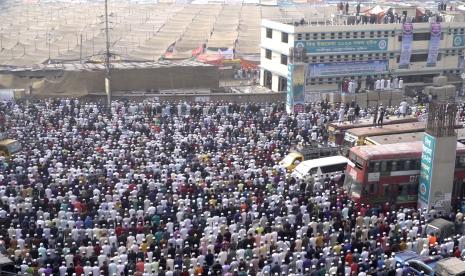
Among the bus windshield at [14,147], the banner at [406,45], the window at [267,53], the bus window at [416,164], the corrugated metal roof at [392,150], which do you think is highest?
the banner at [406,45]

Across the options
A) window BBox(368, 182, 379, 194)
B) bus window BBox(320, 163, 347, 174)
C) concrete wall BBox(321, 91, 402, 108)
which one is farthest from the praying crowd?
concrete wall BBox(321, 91, 402, 108)

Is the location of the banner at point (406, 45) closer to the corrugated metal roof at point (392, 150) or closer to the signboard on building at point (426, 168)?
the corrugated metal roof at point (392, 150)

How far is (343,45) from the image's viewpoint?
31469mm

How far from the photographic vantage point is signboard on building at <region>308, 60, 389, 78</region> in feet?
103

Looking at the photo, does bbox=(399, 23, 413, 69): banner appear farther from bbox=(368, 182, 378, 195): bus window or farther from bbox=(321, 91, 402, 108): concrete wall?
bbox=(368, 182, 378, 195): bus window

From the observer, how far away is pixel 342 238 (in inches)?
559

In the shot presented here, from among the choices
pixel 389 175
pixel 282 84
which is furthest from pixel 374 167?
pixel 282 84

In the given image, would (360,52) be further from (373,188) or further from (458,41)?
(373,188)

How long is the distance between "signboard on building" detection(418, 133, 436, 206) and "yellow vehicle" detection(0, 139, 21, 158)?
1244 centimetres

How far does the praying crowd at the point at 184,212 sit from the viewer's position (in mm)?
12867

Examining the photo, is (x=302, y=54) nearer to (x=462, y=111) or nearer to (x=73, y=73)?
(x=462, y=111)

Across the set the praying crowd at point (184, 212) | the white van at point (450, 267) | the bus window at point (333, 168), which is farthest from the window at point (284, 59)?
the white van at point (450, 267)

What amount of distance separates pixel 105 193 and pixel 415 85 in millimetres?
22219

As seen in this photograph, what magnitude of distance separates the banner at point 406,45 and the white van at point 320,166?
15349mm
